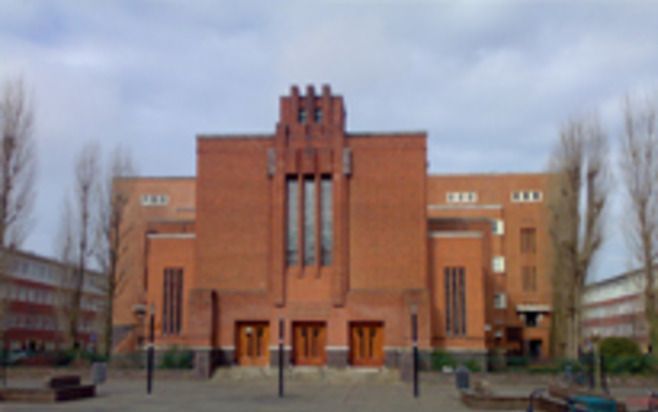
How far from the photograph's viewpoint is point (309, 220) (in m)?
35.9

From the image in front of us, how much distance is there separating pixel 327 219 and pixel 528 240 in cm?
2617

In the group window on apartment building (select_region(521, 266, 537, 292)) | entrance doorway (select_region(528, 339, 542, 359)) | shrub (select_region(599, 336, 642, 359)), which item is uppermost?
window on apartment building (select_region(521, 266, 537, 292))

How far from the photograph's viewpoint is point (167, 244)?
38312mm

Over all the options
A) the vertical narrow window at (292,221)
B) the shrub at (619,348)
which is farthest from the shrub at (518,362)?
the vertical narrow window at (292,221)

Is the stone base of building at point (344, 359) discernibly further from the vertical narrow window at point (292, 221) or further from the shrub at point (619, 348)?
the shrub at point (619, 348)

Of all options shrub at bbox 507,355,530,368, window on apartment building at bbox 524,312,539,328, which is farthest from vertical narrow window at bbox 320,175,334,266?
window on apartment building at bbox 524,312,539,328

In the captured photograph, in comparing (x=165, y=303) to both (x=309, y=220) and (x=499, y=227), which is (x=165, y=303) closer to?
(x=309, y=220)

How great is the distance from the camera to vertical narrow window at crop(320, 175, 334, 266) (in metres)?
35.6

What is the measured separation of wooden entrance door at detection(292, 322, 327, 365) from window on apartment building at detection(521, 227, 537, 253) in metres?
26.5

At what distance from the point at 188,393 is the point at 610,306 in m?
53.0

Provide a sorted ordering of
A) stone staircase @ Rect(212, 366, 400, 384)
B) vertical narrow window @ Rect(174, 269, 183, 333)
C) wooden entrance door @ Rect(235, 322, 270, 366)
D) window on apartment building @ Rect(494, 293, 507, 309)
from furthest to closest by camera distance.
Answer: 1. window on apartment building @ Rect(494, 293, 507, 309)
2. vertical narrow window @ Rect(174, 269, 183, 333)
3. wooden entrance door @ Rect(235, 322, 270, 366)
4. stone staircase @ Rect(212, 366, 400, 384)

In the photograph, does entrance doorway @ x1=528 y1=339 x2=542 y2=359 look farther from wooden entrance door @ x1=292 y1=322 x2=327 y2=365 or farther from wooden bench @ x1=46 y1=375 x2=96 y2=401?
wooden bench @ x1=46 y1=375 x2=96 y2=401

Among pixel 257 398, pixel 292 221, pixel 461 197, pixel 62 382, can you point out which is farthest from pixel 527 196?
pixel 62 382

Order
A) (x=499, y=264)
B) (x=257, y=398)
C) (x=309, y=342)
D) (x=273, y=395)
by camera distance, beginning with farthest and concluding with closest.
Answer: (x=499, y=264), (x=309, y=342), (x=273, y=395), (x=257, y=398)
